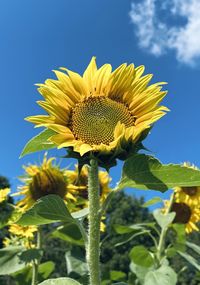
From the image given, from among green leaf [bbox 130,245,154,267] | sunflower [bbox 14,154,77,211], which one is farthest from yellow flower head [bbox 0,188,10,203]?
green leaf [bbox 130,245,154,267]

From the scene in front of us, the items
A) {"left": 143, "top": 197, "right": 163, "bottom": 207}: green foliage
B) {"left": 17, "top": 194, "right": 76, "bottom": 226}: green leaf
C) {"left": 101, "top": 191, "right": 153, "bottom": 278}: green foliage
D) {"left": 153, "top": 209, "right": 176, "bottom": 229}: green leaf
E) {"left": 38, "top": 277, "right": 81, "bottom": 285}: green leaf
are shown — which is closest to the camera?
{"left": 38, "top": 277, "right": 81, "bottom": 285}: green leaf

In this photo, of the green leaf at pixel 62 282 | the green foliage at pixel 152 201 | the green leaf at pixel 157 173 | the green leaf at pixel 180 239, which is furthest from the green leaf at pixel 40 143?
the green foliage at pixel 152 201

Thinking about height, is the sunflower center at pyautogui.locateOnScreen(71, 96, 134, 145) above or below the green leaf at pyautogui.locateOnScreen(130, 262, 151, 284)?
above

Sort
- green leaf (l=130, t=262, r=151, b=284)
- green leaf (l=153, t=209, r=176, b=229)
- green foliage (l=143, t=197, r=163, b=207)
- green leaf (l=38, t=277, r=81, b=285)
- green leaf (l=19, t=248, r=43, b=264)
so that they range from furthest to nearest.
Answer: green foliage (l=143, t=197, r=163, b=207) → green leaf (l=153, t=209, r=176, b=229) → green leaf (l=130, t=262, r=151, b=284) → green leaf (l=19, t=248, r=43, b=264) → green leaf (l=38, t=277, r=81, b=285)

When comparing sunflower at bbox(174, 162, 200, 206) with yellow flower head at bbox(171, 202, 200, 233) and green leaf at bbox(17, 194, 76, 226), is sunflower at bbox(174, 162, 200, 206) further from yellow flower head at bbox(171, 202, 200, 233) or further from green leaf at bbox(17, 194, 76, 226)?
green leaf at bbox(17, 194, 76, 226)

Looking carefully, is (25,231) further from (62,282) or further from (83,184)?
(62,282)

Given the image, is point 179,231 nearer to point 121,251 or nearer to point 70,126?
point 70,126

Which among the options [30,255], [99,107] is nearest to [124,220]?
[30,255]

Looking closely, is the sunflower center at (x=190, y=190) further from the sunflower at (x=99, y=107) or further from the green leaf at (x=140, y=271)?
the sunflower at (x=99, y=107)
